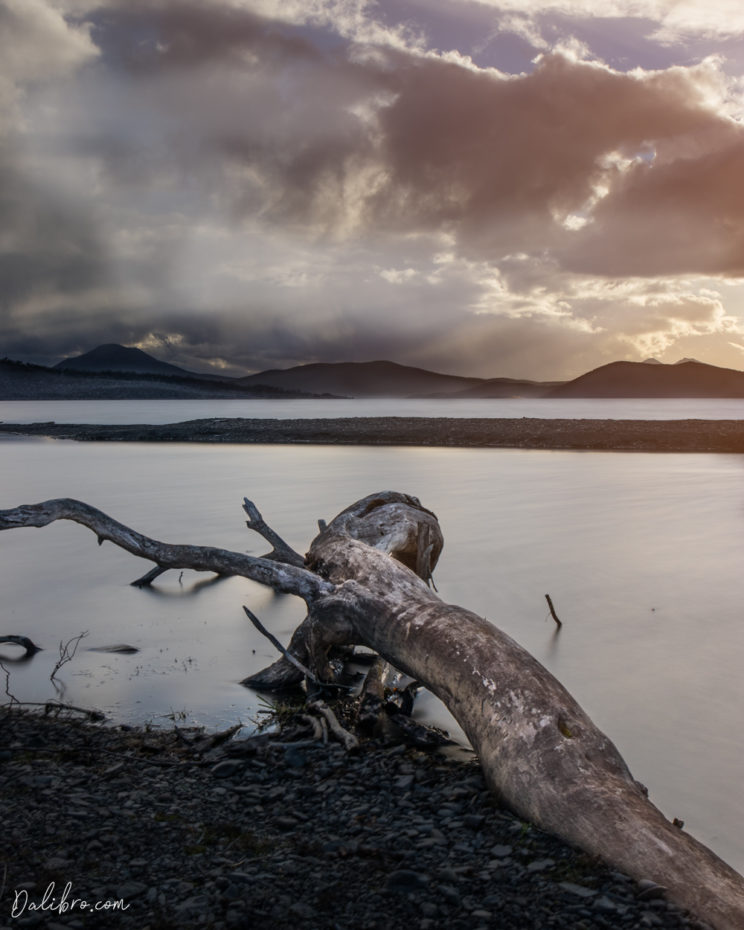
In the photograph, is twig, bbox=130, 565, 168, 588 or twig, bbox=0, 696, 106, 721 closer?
twig, bbox=0, 696, 106, 721

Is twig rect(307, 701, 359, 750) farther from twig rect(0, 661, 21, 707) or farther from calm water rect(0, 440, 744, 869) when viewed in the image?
twig rect(0, 661, 21, 707)

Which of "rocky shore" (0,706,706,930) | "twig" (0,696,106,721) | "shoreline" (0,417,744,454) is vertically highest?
"shoreline" (0,417,744,454)

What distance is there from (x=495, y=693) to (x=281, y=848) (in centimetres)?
142

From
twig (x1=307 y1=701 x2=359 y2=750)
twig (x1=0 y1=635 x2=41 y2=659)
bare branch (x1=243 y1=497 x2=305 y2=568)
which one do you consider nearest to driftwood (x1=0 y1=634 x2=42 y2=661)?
twig (x1=0 y1=635 x2=41 y2=659)

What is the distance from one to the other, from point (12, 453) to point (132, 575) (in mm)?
26994

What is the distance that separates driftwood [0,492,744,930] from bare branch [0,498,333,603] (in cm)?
1

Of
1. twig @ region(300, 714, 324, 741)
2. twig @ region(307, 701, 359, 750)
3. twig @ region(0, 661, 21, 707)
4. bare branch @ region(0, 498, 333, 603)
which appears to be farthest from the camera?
bare branch @ region(0, 498, 333, 603)

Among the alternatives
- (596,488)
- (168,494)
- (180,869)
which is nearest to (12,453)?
(168,494)

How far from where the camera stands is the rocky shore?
3.01m

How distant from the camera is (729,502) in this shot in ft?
60.4

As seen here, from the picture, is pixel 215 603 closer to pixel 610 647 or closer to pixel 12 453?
pixel 610 647

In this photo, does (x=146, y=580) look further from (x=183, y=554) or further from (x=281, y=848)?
(x=281, y=848)

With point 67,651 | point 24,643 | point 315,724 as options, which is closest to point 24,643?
point 24,643

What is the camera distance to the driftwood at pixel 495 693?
3316 mm
